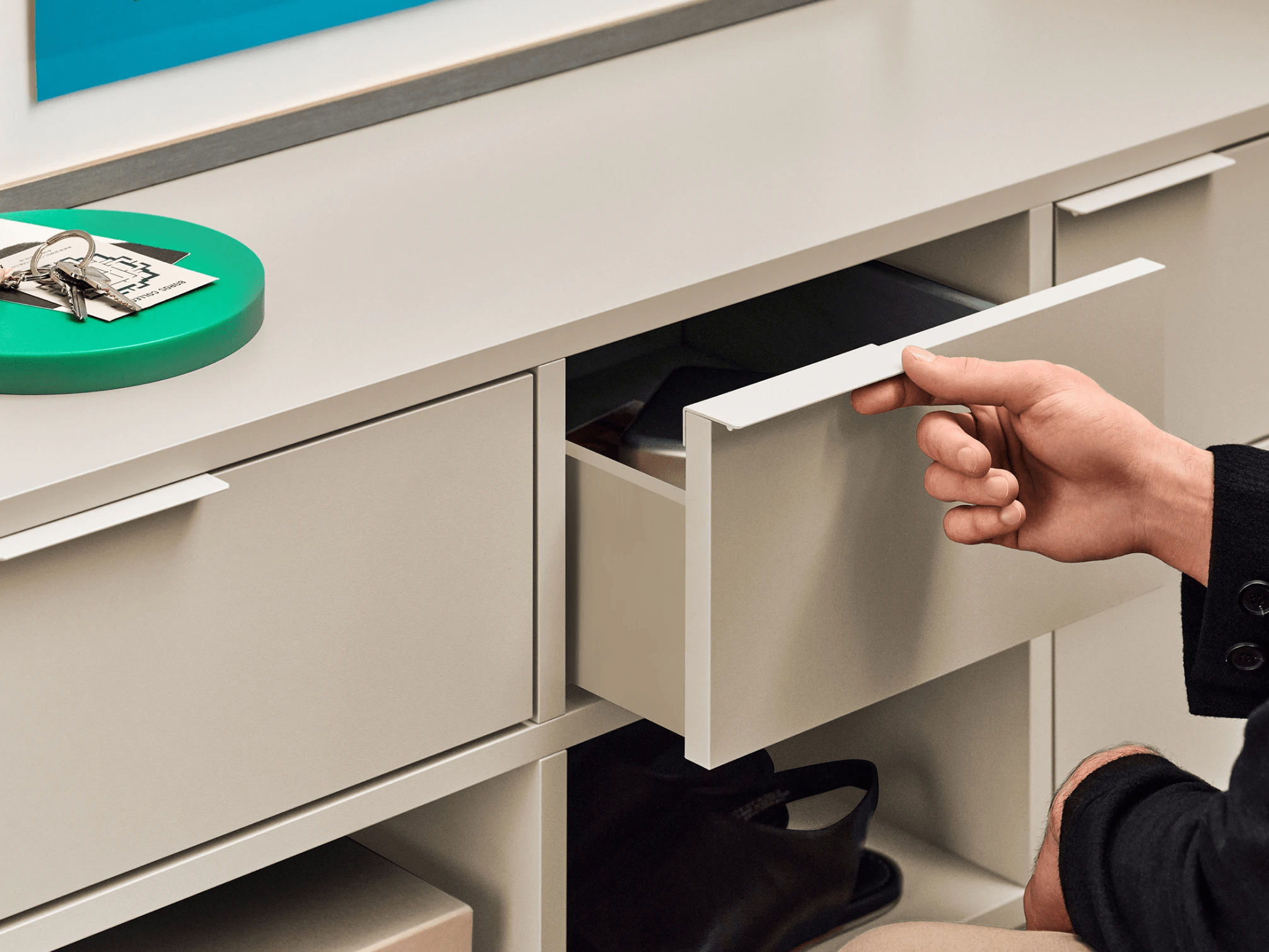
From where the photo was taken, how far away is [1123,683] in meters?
1.36

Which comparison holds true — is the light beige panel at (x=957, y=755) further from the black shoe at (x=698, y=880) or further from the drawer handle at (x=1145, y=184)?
the drawer handle at (x=1145, y=184)

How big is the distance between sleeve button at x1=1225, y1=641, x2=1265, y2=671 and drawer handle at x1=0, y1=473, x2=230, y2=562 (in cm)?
52

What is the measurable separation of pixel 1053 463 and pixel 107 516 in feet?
1.69

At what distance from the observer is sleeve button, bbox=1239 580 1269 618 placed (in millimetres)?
914

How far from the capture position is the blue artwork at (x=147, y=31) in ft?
3.69

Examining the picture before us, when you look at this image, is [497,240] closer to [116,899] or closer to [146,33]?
[146,33]

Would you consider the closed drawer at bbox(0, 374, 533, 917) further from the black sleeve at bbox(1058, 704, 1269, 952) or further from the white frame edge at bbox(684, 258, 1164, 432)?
the black sleeve at bbox(1058, 704, 1269, 952)

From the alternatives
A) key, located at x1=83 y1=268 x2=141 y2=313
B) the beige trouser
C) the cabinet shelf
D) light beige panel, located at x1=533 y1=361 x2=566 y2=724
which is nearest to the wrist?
the beige trouser

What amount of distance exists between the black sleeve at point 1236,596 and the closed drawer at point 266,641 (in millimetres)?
365

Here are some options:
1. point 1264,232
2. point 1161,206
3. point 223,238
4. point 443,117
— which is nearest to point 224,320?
point 223,238

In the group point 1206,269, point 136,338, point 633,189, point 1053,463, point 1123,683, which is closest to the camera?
point 136,338

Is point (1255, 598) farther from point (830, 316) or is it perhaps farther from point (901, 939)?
point (830, 316)

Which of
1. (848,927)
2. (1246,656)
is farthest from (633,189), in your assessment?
(848,927)

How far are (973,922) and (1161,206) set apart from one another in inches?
21.5
